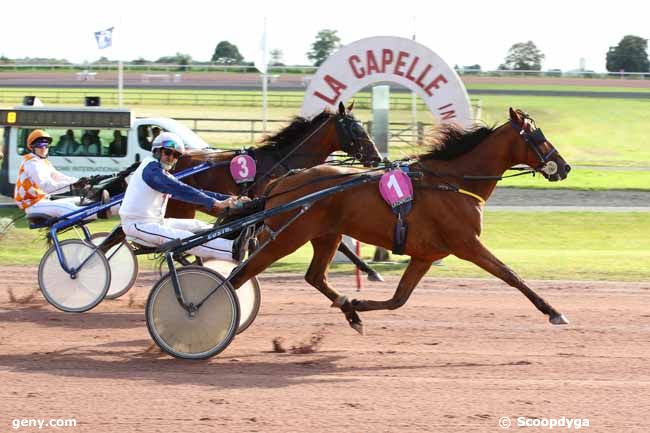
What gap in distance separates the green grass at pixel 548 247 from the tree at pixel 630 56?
45.5 m

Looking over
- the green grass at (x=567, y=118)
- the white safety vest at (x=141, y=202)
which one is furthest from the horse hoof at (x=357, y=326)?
the green grass at (x=567, y=118)

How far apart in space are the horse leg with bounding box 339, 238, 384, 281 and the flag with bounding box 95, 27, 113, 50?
2066 cm

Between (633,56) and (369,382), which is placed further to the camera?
(633,56)

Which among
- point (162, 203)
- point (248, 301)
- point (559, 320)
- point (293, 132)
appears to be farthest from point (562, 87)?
point (162, 203)

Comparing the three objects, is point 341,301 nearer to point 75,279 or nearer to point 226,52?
point 75,279

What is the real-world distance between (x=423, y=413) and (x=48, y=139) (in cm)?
524

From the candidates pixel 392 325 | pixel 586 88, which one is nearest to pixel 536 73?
pixel 586 88

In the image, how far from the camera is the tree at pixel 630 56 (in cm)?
6050

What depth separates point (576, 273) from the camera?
11672mm

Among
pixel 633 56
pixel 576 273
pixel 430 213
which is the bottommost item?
pixel 576 273

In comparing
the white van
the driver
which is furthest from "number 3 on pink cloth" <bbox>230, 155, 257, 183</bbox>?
the white van

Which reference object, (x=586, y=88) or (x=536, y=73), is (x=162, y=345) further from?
(x=536, y=73)

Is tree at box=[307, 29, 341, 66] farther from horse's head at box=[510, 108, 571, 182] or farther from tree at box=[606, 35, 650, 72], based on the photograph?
horse's head at box=[510, 108, 571, 182]

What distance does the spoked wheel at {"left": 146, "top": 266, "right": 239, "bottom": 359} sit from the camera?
23.1 ft
